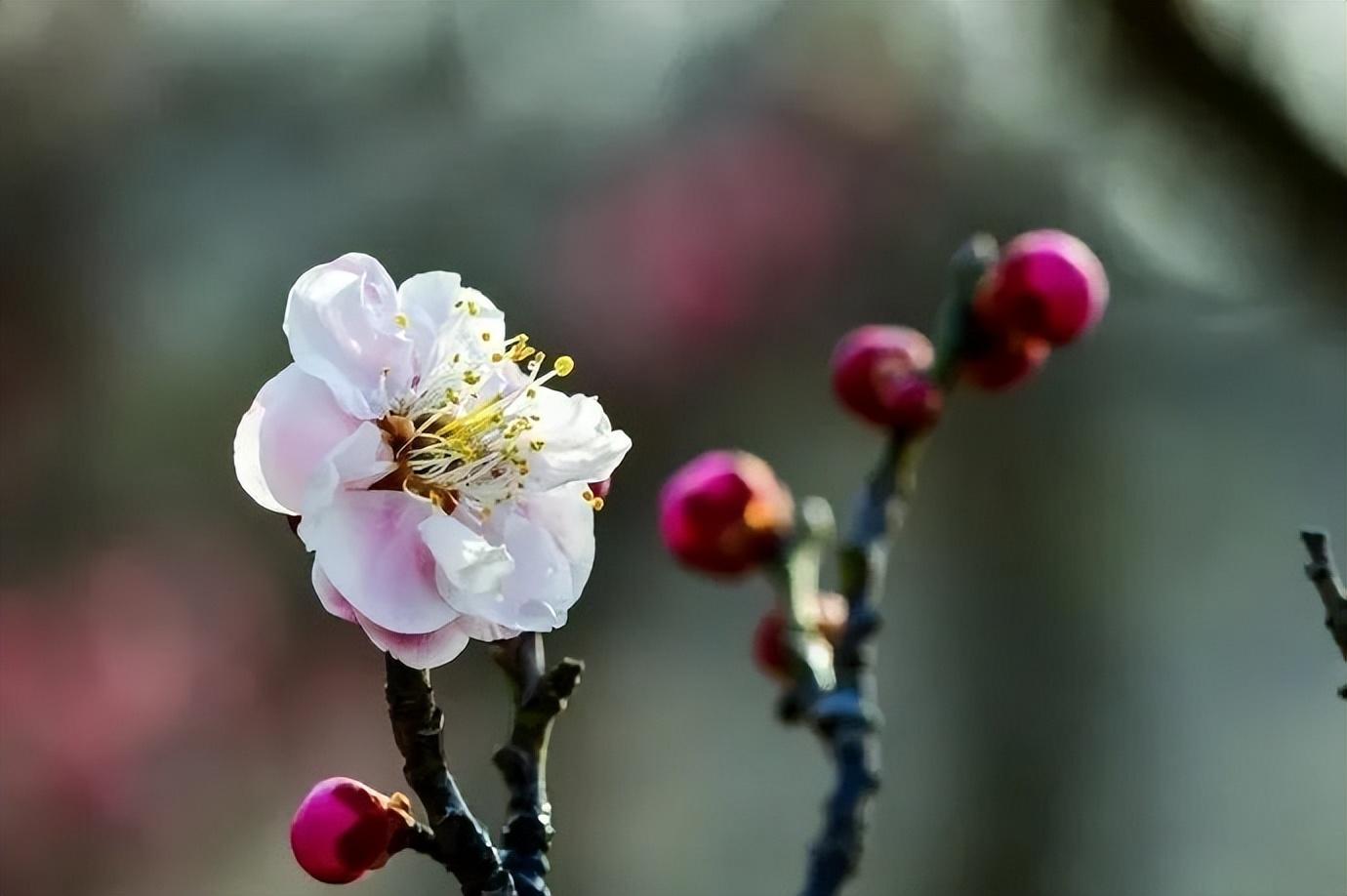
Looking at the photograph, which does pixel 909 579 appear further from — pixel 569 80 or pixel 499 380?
pixel 499 380

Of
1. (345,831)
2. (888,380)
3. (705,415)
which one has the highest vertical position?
(705,415)

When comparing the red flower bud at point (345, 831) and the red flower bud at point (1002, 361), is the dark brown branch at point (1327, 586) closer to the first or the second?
the red flower bud at point (1002, 361)

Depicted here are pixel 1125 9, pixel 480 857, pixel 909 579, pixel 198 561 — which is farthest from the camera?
pixel 909 579

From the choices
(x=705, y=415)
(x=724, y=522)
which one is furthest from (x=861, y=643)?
(x=705, y=415)

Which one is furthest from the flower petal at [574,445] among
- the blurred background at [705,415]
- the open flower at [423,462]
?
the blurred background at [705,415]

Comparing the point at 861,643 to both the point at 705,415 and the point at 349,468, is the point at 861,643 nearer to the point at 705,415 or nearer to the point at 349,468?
the point at 349,468

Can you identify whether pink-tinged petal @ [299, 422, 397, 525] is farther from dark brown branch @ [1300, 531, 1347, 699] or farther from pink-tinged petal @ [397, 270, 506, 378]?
dark brown branch @ [1300, 531, 1347, 699]

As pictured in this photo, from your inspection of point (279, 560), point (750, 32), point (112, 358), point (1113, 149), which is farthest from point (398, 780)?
point (1113, 149)
